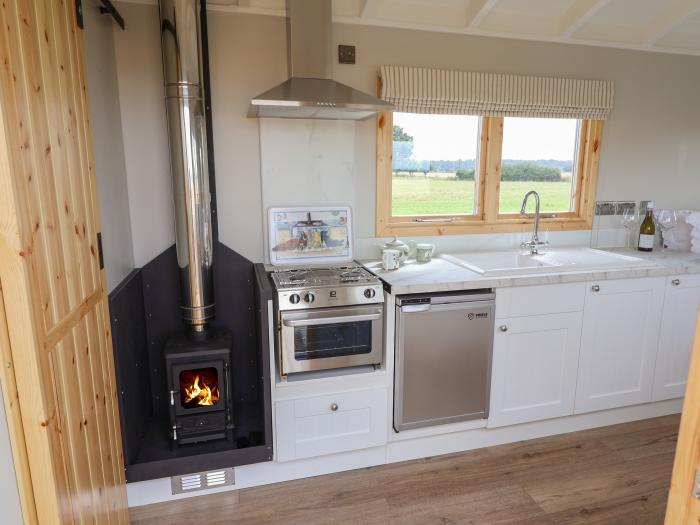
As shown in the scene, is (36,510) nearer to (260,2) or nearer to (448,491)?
(448,491)

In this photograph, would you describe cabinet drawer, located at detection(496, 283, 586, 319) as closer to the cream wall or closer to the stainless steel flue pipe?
the cream wall

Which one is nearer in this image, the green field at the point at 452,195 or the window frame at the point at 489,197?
the window frame at the point at 489,197

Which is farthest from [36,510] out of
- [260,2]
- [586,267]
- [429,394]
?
[586,267]

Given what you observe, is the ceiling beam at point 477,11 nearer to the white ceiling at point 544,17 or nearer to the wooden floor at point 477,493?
the white ceiling at point 544,17

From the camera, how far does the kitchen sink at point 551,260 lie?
2689 mm

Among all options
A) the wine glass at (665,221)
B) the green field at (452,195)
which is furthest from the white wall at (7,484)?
the wine glass at (665,221)

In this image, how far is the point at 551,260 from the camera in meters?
→ 2.99

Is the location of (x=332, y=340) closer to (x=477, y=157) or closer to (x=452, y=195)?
(x=452, y=195)

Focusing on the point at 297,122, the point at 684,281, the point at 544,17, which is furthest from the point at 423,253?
the point at 544,17

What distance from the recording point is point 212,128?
2.50 metres

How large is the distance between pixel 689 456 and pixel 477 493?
5.45 feet

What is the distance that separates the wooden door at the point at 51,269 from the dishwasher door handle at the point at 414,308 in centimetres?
132

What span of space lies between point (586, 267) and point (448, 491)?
144 cm

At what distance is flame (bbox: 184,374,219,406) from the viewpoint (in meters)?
2.30
